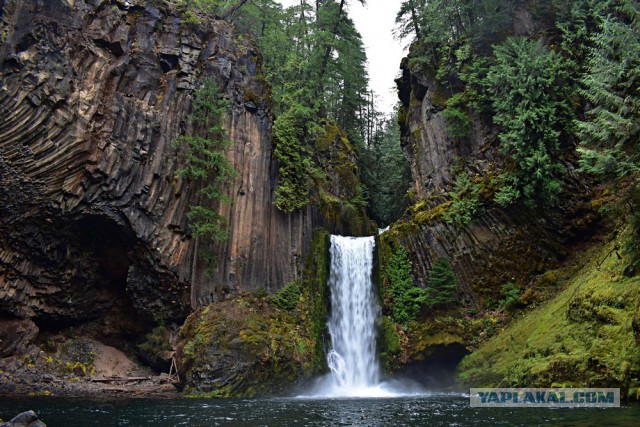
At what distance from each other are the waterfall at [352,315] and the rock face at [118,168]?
258 cm

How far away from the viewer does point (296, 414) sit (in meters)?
12.7

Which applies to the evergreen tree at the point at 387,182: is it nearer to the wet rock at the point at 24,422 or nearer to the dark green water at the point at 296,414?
the dark green water at the point at 296,414

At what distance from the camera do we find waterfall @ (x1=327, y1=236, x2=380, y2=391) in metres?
22.4

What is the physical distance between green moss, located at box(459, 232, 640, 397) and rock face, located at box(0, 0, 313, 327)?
40.7ft

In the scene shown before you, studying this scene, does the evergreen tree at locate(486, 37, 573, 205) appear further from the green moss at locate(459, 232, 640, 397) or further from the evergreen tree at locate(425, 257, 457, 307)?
the evergreen tree at locate(425, 257, 457, 307)

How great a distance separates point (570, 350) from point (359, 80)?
100 ft

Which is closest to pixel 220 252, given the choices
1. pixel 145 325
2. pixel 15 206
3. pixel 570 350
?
pixel 145 325

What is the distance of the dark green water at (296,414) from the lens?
33.0ft

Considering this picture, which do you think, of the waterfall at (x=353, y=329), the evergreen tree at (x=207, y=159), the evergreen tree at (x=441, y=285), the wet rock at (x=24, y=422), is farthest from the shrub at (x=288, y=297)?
the wet rock at (x=24, y=422)

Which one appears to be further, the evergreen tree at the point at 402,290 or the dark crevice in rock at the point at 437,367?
the evergreen tree at the point at 402,290

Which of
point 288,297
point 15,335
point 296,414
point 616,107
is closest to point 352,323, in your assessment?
point 288,297

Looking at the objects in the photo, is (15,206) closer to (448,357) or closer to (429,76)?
(448,357)

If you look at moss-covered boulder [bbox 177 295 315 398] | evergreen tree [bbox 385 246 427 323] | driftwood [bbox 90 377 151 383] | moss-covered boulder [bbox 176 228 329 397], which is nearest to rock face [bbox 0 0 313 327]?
moss-covered boulder [bbox 176 228 329 397]

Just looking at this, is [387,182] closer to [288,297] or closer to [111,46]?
[288,297]
